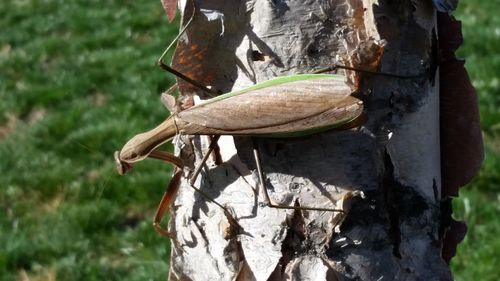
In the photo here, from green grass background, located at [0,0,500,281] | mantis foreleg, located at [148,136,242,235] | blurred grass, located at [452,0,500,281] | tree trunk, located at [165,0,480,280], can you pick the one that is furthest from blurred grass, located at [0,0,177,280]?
tree trunk, located at [165,0,480,280]

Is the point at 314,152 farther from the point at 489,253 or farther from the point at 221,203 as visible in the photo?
the point at 489,253

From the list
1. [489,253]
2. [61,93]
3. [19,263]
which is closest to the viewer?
[489,253]

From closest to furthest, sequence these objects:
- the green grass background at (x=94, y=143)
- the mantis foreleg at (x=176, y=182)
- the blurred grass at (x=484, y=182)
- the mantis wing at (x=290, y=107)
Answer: the mantis wing at (x=290, y=107) < the mantis foreleg at (x=176, y=182) < the blurred grass at (x=484, y=182) < the green grass background at (x=94, y=143)

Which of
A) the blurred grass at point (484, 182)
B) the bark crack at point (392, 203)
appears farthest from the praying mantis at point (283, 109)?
the blurred grass at point (484, 182)

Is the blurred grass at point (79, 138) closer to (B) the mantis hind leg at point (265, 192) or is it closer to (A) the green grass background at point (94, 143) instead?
(A) the green grass background at point (94, 143)

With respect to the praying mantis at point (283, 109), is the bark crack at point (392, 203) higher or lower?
lower

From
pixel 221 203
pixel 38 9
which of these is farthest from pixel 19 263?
pixel 38 9

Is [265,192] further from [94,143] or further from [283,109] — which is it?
[94,143]
